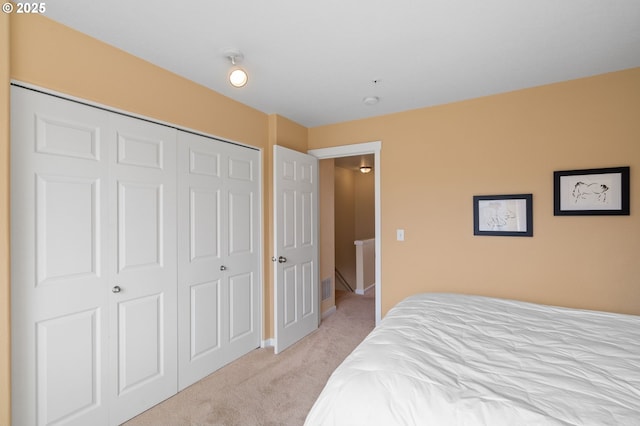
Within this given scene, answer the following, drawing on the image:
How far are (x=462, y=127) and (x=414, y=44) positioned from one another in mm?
1206

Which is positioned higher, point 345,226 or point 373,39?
point 373,39

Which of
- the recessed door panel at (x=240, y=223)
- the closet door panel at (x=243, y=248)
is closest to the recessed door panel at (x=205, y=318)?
the closet door panel at (x=243, y=248)

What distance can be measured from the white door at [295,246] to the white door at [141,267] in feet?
3.20

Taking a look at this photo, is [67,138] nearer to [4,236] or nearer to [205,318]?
[4,236]

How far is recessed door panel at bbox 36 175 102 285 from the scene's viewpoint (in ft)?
5.00

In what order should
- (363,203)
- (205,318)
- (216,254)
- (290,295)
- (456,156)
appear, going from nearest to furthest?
(205,318) < (216,254) < (456,156) < (290,295) < (363,203)

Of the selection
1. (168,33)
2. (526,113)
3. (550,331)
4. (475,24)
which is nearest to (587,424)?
(550,331)

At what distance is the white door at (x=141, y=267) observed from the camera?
1.82 meters

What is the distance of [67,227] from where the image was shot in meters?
1.61

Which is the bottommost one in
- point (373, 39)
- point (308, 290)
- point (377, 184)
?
point (308, 290)

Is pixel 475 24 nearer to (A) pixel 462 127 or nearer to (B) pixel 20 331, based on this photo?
(A) pixel 462 127

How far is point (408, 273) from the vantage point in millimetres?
2932

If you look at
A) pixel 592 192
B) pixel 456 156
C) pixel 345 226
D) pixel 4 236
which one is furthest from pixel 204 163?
pixel 345 226

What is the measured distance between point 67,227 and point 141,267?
50 centimetres
